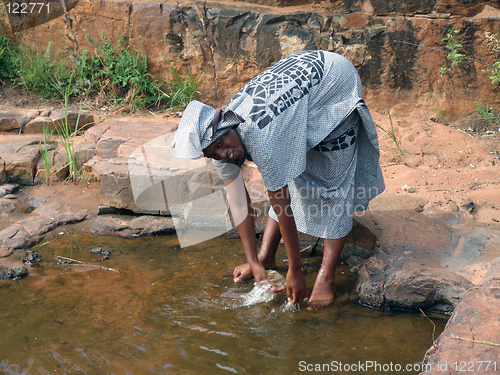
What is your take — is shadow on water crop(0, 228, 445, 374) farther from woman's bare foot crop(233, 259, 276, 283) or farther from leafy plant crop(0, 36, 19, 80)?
leafy plant crop(0, 36, 19, 80)

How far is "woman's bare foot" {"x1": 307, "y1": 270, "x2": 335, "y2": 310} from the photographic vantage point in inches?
98.0

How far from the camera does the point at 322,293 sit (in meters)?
2.52

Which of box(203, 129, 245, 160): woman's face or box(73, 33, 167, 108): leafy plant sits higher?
box(203, 129, 245, 160): woman's face

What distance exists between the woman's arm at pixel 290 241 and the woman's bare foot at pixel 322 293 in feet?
0.21

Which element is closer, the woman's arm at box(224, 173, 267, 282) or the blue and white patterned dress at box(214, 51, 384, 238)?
the blue and white patterned dress at box(214, 51, 384, 238)

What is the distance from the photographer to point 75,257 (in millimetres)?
3018

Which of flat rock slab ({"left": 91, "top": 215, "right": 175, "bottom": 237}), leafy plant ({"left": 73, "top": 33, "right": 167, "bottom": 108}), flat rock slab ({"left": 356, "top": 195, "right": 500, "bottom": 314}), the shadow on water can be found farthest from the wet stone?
leafy plant ({"left": 73, "top": 33, "right": 167, "bottom": 108})

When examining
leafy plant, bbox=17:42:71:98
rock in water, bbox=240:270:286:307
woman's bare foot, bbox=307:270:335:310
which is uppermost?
leafy plant, bbox=17:42:71:98

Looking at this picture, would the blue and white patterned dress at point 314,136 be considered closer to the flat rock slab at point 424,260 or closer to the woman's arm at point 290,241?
the woman's arm at point 290,241

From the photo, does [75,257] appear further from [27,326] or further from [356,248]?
[356,248]

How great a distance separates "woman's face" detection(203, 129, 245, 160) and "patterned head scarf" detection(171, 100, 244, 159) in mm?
24

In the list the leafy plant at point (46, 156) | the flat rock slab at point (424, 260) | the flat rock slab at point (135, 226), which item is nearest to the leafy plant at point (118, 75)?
the leafy plant at point (46, 156)

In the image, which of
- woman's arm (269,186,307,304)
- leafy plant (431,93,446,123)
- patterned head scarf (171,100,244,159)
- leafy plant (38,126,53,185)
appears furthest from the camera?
leafy plant (431,93,446,123)

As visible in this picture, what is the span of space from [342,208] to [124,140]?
2.22 meters
